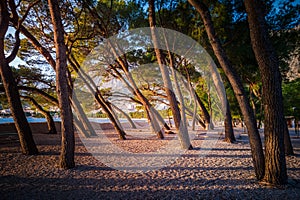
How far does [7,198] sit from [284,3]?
8.96m

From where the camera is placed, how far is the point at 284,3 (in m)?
6.09

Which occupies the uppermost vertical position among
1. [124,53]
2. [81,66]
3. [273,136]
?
[124,53]

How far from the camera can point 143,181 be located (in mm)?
3346

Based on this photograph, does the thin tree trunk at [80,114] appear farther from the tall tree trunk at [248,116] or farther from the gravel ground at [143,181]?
the tall tree trunk at [248,116]

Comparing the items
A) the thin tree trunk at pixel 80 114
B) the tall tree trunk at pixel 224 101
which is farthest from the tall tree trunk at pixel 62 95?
the tall tree trunk at pixel 224 101

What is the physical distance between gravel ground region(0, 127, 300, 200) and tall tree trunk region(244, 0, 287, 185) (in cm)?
→ 32

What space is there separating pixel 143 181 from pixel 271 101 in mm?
2611

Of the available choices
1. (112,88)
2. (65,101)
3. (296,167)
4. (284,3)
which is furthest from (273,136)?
(112,88)

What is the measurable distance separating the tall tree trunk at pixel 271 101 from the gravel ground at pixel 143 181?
0.32 m

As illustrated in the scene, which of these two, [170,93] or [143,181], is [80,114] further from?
[143,181]

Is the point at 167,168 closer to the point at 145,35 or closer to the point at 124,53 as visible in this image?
the point at 145,35

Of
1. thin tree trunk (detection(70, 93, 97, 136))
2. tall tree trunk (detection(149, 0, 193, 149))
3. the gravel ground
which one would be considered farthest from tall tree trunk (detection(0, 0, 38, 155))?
tall tree trunk (detection(149, 0, 193, 149))

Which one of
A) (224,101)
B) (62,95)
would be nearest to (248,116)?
(224,101)

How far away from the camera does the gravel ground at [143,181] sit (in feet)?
9.02
